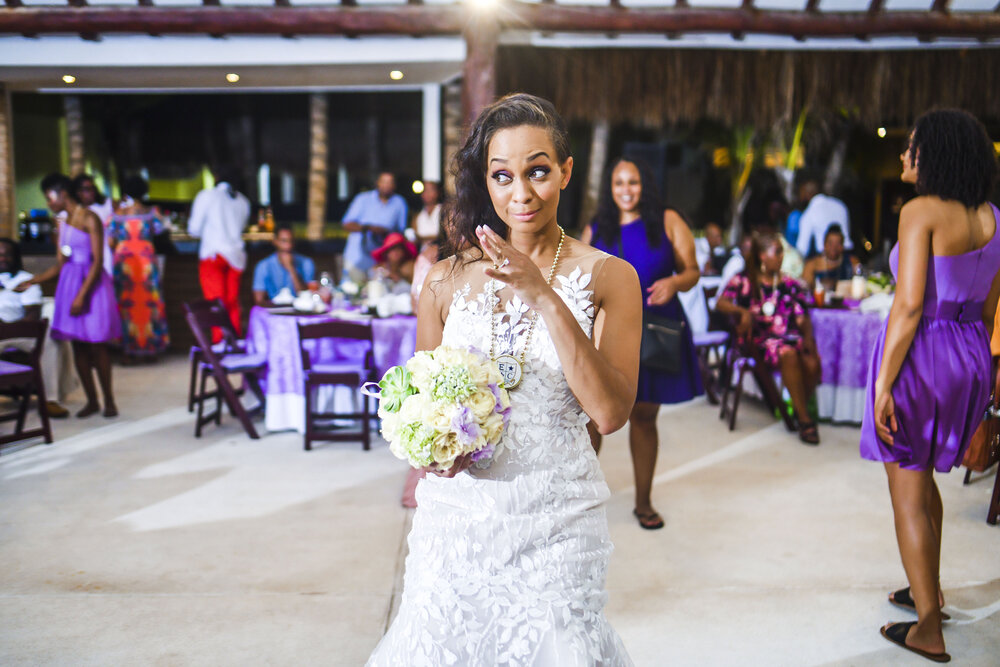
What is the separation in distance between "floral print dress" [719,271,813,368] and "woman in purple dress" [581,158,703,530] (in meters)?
2.12

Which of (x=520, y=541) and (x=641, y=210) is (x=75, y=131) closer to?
(x=641, y=210)

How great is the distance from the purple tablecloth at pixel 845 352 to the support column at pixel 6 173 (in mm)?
9328

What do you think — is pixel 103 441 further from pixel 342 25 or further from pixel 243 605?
pixel 342 25

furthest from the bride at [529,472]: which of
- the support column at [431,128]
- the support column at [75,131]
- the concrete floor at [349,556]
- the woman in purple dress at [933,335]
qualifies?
the support column at [75,131]

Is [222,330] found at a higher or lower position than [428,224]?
lower

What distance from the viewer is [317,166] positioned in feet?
36.3

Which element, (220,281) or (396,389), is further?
(220,281)

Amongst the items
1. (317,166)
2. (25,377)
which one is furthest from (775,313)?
(317,166)

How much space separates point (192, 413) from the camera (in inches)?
252

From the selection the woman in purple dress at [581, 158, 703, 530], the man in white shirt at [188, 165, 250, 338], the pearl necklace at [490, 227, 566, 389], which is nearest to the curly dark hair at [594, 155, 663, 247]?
the woman in purple dress at [581, 158, 703, 530]

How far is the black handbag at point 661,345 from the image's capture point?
3.67m

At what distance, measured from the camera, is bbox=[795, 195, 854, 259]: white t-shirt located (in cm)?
827

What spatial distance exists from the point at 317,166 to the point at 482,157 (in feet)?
32.6

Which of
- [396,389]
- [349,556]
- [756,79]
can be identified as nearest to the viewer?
[396,389]
